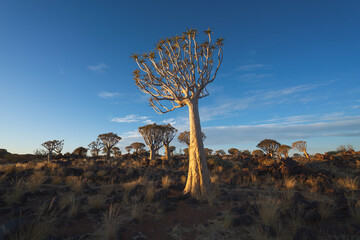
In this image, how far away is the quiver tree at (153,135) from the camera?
82.8 ft

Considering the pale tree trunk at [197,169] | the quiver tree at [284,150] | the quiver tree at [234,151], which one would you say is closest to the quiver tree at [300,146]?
the quiver tree at [284,150]

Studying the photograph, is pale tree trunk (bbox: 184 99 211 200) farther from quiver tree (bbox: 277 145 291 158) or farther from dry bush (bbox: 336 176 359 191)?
quiver tree (bbox: 277 145 291 158)

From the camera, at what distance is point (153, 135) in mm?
25422

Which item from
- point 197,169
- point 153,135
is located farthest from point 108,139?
point 197,169

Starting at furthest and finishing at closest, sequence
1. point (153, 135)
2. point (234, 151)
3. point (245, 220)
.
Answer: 1. point (234, 151)
2. point (153, 135)
3. point (245, 220)

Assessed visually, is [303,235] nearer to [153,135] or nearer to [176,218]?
[176,218]

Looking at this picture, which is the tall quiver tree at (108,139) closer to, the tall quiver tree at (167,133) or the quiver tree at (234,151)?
the tall quiver tree at (167,133)

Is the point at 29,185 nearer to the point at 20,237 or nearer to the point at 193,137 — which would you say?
the point at 20,237

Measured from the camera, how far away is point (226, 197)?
7387mm

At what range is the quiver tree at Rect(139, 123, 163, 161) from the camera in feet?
82.8

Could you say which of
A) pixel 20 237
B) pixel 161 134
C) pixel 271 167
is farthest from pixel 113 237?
pixel 161 134

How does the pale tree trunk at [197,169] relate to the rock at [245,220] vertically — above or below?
above

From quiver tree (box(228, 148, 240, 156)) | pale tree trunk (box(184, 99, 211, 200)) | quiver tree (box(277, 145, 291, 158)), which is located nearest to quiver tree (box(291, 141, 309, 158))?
quiver tree (box(277, 145, 291, 158))

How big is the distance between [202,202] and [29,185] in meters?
7.96
